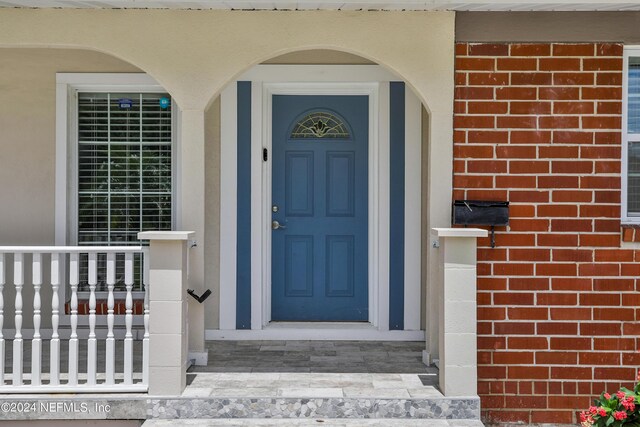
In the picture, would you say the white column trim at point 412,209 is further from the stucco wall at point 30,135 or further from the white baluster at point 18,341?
the white baluster at point 18,341

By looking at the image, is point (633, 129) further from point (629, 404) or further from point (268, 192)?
point (268, 192)

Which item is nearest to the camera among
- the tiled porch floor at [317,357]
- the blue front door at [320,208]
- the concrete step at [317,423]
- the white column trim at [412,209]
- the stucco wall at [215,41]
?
the concrete step at [317,423]

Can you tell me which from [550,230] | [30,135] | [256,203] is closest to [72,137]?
[30,135]

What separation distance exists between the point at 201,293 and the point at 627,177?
326 centimetres

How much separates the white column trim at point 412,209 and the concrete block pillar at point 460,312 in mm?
1641

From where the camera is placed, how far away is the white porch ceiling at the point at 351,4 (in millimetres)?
4715

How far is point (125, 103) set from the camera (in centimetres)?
620

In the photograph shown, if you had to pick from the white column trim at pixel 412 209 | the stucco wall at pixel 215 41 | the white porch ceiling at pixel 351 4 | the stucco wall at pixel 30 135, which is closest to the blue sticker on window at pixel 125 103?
the stucco wall at pixel 30 135

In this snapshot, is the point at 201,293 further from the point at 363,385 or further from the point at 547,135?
the point at 547,135

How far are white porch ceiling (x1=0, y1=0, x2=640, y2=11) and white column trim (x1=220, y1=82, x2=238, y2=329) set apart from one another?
1450mm

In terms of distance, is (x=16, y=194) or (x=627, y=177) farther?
(x=16, y=194)

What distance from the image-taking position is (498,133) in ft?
16.5

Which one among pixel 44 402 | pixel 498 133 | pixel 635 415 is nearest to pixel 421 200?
pixel 498 133

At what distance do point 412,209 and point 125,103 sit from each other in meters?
2.74
